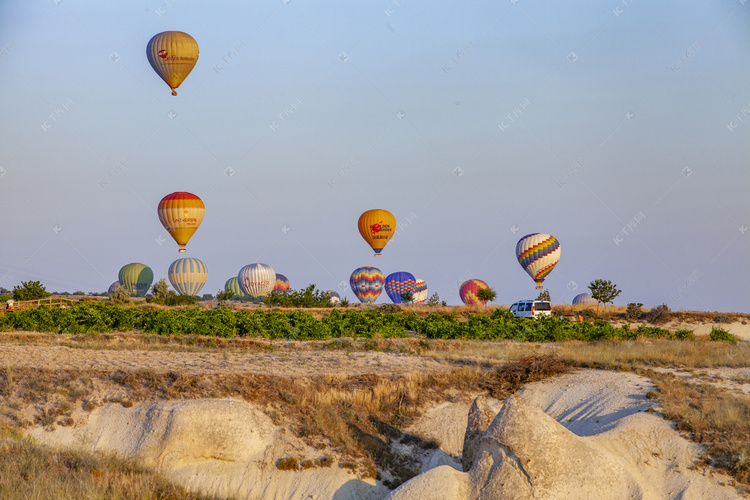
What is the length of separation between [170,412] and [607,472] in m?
9.92

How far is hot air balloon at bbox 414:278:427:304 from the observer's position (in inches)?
Result: 4083

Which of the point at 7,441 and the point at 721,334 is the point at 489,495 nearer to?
the point at 7,441

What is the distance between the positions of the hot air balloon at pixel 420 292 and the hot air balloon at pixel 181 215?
146ft

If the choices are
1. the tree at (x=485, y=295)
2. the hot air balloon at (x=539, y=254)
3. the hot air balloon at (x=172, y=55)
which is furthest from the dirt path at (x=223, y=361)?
the tree at (x=485, y=295)

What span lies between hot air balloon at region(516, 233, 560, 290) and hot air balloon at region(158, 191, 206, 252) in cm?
3224

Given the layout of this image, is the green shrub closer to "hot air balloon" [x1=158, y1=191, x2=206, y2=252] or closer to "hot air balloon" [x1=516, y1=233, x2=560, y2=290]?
"hot air balloon" [x1=516, y1=233, x2=560, y2=290]

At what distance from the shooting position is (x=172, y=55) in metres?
55.4

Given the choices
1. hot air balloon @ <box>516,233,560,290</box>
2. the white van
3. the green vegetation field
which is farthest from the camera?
hot air balloon @ <box>516,233,560,290</box>

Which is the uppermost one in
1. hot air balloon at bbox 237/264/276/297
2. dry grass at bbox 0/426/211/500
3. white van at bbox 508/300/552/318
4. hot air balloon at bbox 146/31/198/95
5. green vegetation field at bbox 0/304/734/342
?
hot air balloon at bbox 146/31/198/95

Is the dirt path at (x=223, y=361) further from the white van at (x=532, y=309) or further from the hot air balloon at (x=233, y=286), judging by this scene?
the hot air balloon at (x=233, y=286)

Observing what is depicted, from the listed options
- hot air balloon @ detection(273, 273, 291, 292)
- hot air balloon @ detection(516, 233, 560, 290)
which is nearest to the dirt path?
hot air balloon @ detection(516, 233, 560, 290)

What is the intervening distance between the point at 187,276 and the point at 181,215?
27.4m

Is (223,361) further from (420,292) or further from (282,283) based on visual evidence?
(282,283)

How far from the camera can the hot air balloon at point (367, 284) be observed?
313ft
